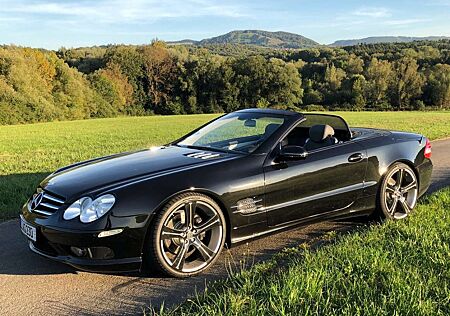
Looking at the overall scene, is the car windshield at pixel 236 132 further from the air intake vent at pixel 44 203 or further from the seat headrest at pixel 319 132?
the air intake vent at pixel 44 203

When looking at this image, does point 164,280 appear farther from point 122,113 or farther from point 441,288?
point 122,113


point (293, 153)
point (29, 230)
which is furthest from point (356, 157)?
point (29, 230)

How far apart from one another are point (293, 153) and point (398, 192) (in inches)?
70.8

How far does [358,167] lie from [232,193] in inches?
66.3

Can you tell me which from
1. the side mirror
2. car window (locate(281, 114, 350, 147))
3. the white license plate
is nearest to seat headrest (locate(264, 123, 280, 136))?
car window (locate(281, 114, 350, 147))

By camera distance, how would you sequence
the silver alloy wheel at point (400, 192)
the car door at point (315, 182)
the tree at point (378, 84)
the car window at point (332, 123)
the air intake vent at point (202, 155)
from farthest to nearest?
the tree at point (378, 84)
the silver alloy wheel at point (400, 192)
the car window at point (332, 123)
the air intake vent at point (202, 155)
the car door at point (315, 182)

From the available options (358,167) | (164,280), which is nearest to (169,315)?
(164,280)

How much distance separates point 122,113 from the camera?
221ft

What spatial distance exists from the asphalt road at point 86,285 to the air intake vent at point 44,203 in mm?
548

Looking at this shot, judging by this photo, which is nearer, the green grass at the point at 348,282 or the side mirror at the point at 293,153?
the green grass at the point at 348,282

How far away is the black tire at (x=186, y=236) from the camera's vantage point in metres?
Answer: 3.74

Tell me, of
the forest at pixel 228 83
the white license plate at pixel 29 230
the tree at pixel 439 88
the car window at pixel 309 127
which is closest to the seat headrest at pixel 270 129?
the car window at pixel 309 127

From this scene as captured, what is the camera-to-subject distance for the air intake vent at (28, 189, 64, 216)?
3.82 meters

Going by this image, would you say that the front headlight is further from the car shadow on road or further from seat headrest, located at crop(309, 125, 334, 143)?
seat headrest, located at crop(309, 125, 334, 143)
